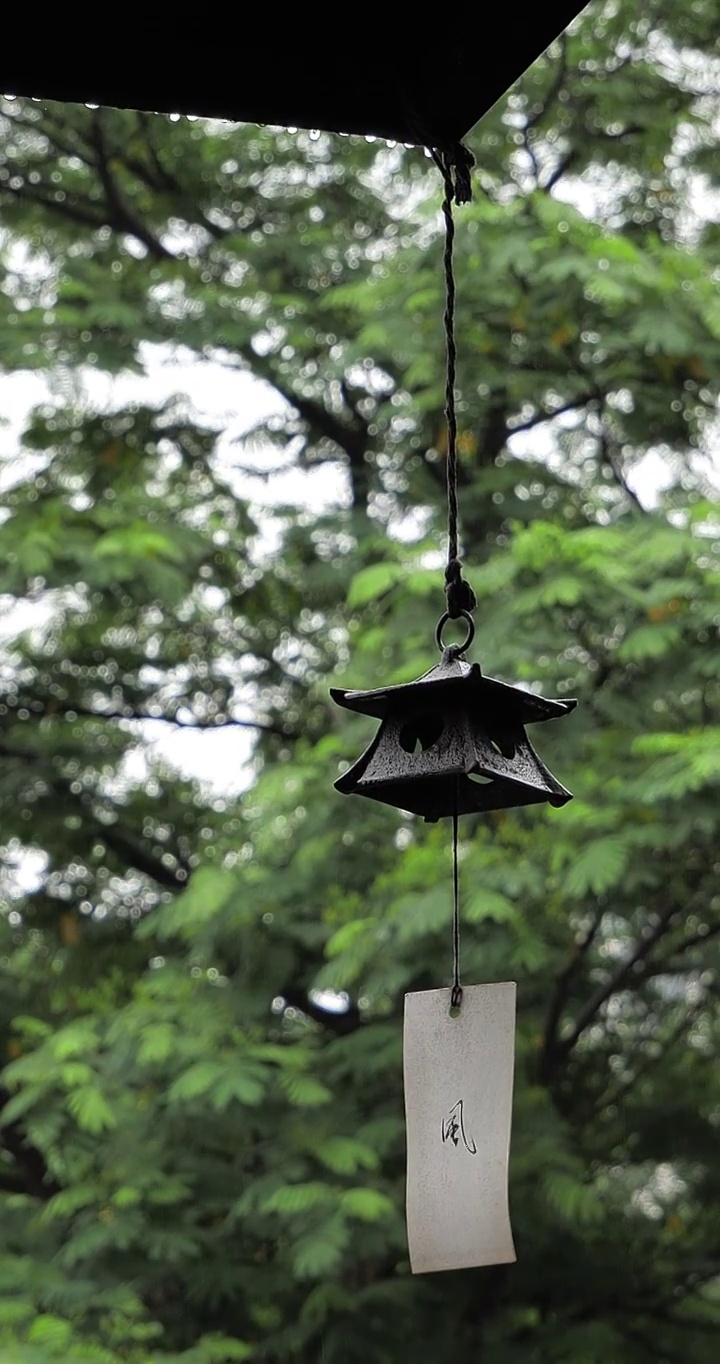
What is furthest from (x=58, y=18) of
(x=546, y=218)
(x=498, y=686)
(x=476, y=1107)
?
(x=546, y=218)

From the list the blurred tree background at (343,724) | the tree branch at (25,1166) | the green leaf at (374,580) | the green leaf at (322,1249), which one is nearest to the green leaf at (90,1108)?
the blurred tree background at (343,724)

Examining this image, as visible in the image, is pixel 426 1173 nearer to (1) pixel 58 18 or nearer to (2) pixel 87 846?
(1) pixel 58 18

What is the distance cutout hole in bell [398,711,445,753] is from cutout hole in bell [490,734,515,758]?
0.05 metres

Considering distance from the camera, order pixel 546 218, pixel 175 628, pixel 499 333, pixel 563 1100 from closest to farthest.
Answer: pixel 546 218, pixel 499 333, pixel 563 1100, pixel 175 628

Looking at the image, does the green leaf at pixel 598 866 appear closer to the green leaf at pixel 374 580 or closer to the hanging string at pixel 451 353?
the green leaf at pixel 374 580

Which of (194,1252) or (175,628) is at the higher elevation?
(175,628)

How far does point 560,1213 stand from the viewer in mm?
3713

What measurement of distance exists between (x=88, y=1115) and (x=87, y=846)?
1.10 m

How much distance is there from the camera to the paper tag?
1.27m

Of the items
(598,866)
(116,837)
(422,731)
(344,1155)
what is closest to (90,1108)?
(344,1155)

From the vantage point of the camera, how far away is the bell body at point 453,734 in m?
1.32

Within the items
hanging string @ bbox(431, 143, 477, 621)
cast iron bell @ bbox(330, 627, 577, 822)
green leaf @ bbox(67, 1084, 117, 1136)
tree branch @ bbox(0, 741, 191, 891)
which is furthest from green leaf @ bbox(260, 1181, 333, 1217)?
hanging string @ bbox(431, 143, 477, 621)

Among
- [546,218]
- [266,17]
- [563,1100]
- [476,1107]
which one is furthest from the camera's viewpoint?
[563,1100]

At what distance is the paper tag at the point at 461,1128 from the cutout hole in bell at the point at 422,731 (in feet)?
0.72
